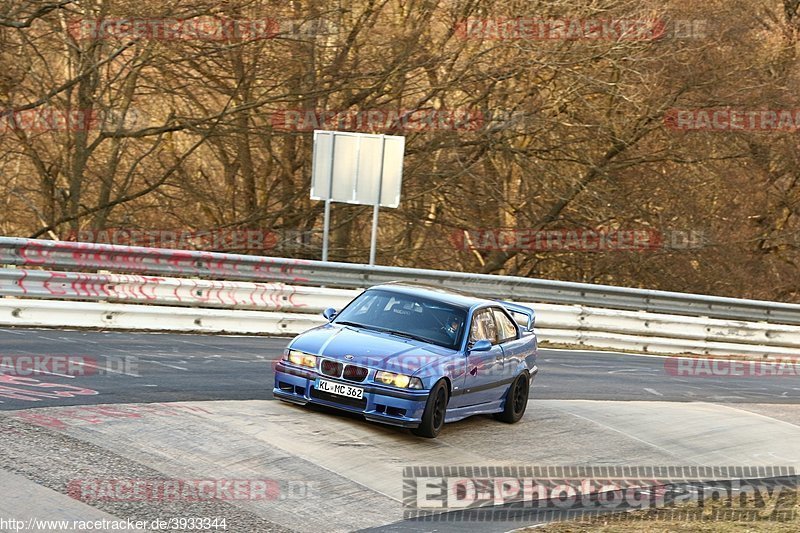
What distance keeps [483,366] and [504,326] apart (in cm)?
105

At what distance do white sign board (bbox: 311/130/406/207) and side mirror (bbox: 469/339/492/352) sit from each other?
7.59 m

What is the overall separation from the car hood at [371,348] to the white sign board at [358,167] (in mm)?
7745

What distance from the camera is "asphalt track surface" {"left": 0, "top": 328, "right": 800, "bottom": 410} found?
10336 millimetres

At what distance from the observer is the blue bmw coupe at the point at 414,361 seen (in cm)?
980

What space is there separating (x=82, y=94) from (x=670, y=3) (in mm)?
14093

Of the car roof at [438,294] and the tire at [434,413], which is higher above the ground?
the car roof at [438,294]

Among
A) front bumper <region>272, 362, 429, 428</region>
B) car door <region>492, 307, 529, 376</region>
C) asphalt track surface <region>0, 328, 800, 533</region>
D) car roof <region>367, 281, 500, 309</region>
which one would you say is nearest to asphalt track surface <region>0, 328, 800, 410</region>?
asphalt track surface <region>0, 328, 800, 533</region>

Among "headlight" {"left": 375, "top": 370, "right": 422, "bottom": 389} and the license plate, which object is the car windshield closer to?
"headlight" {"left": 375, "top": 370, "right": 422, "bottom": 389}

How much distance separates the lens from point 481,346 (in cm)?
1072

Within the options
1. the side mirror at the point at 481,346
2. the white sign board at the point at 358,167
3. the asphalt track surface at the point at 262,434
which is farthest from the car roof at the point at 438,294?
the white sign board at the point at 358,167

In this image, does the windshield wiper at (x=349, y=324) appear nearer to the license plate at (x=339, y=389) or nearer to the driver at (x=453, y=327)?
the driver at (x=453, y=327)

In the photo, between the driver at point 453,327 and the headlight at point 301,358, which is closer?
the headlight at point 301,358

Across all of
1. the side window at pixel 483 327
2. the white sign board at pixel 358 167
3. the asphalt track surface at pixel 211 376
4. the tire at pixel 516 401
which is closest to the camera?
the asphalt track surface at pixel 211 376

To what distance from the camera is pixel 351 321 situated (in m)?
11.0
